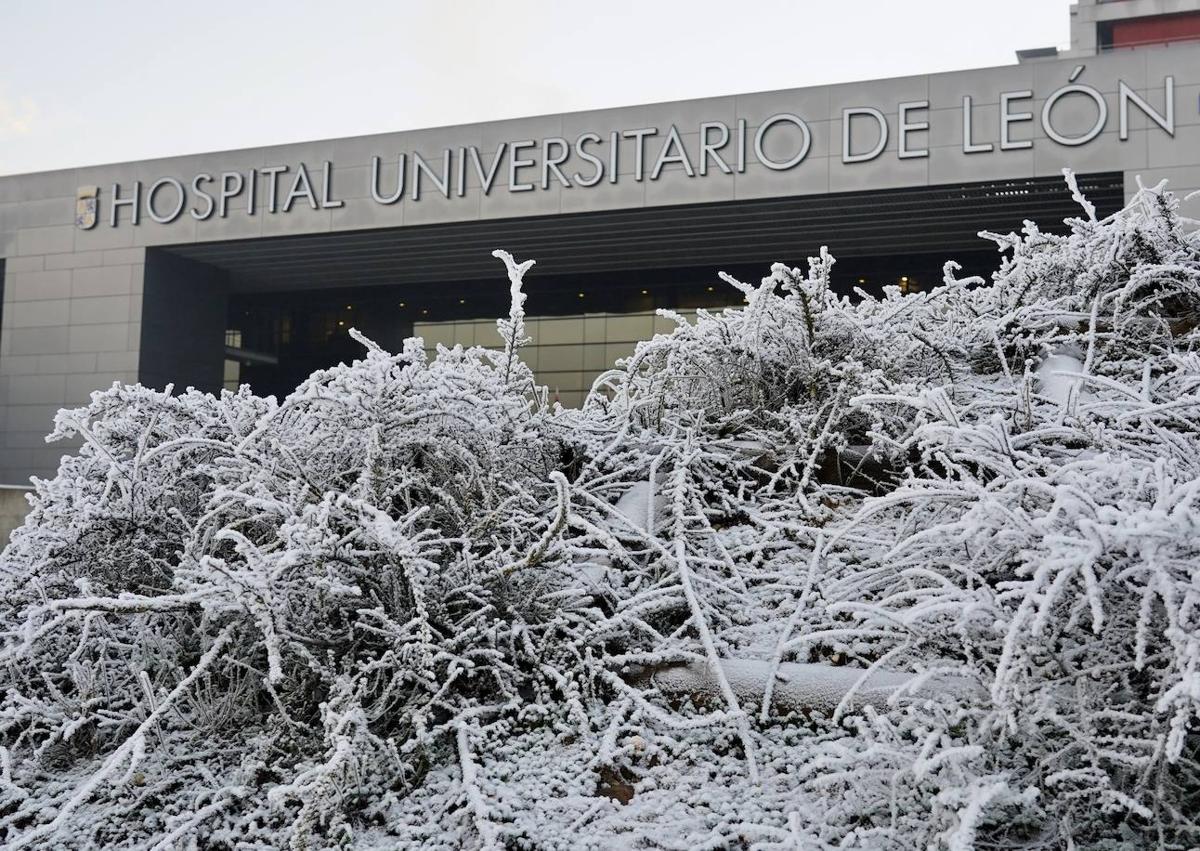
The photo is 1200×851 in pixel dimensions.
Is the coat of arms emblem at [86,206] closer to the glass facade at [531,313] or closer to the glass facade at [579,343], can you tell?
the glass facade at [531,313]

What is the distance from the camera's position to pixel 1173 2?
41250mm

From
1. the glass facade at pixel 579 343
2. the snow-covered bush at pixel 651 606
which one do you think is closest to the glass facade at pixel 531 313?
the glass facade at pixel 579 343

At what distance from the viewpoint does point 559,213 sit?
20.1 m

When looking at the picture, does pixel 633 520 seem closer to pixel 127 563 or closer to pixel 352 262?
pixel 127 563

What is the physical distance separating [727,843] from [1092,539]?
983 millimetres

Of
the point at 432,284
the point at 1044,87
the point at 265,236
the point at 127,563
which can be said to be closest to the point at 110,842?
the point at 127,563

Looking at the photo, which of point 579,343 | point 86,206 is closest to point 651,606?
point 579,343

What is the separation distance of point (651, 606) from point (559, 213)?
1784 centimetres

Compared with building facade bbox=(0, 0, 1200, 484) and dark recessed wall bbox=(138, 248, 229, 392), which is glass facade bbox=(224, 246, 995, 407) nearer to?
building facade bbox=(0, 0, 1200, 484)

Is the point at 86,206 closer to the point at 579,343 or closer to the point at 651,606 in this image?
the point at 579,343

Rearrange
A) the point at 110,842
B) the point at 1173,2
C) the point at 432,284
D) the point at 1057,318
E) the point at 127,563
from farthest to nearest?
1. the point at 1173,2
2. the point at 432,284
3. the point at 1057,318
4. the point at 127,563
5. the point at 110,842

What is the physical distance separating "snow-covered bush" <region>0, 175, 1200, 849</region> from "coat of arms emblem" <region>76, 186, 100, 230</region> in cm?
2236

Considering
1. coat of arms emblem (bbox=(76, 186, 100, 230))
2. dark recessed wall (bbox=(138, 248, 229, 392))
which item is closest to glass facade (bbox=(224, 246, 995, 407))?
dark recessed wall (bbox=(138, 248, 229, 392))

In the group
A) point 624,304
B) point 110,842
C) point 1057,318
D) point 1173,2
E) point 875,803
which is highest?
point 1173,2
